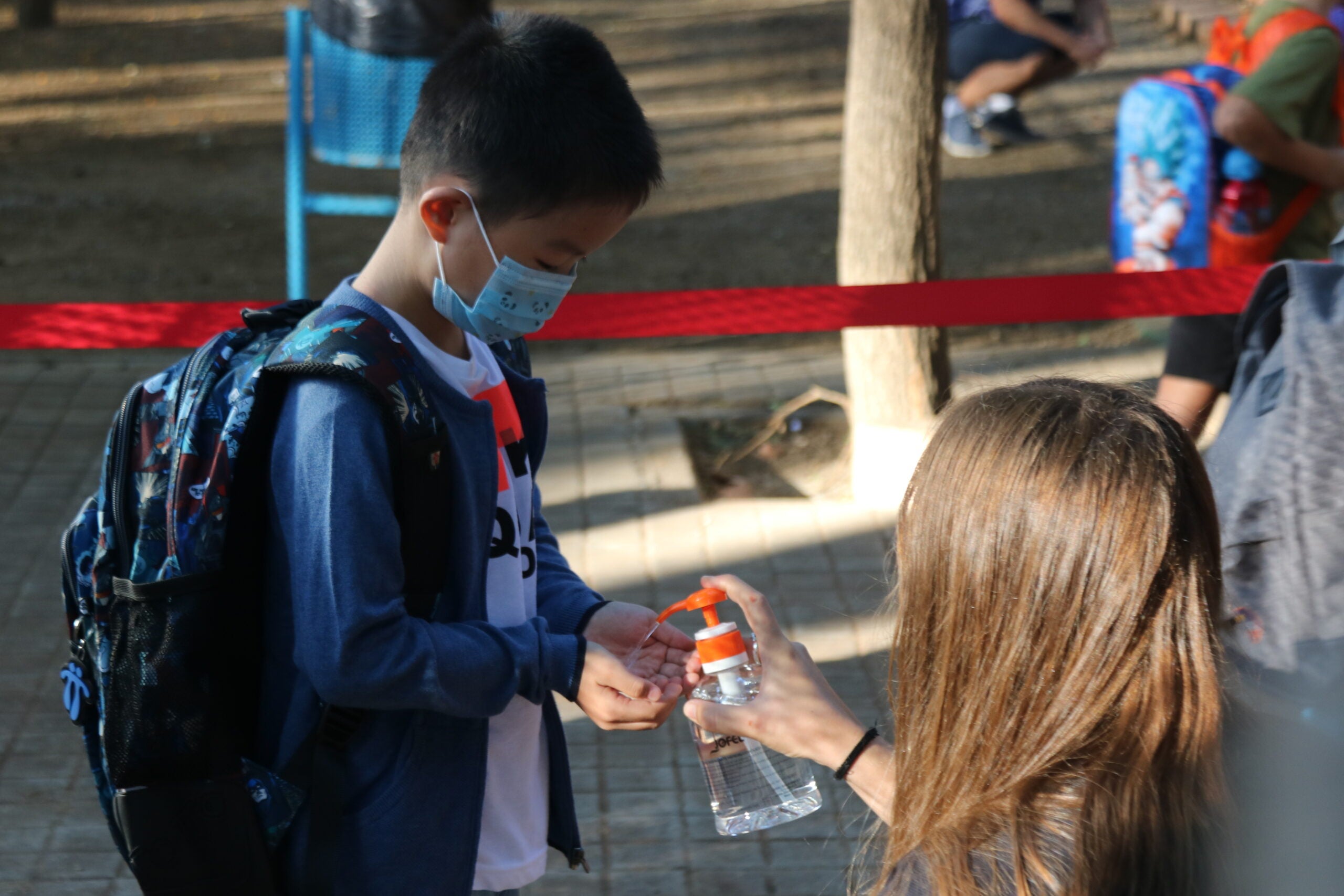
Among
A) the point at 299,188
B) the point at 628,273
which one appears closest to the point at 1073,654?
the point at 299,188

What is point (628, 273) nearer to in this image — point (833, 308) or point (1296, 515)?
point (833, 308)

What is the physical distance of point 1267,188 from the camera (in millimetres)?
4176

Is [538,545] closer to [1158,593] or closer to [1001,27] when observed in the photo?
[1158,593]

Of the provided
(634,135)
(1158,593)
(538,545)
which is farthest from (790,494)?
(1158,593)

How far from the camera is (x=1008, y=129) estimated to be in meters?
10.1

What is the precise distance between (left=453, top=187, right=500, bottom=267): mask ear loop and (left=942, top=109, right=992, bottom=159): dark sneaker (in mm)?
8652

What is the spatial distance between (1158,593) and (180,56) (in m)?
12.6

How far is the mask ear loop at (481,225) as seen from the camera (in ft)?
5.92

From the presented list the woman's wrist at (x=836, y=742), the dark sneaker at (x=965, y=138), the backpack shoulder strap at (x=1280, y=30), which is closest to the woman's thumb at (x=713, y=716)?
the woman's wrist at (x=836, y=742)

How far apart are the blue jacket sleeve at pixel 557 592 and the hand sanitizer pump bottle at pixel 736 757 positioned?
151 millimetres

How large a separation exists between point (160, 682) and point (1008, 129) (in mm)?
9343

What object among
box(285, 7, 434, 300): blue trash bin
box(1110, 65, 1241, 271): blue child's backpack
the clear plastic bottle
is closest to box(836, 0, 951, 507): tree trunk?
box(1110, 65, 1241, 271): blue child's backpack

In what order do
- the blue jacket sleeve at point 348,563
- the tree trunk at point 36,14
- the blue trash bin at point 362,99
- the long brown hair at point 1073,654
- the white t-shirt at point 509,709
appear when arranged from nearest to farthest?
the long brown hair at point 1073,654 → the blue jacket sleeve at point 348,563 → the white t-shirt at point 509,709 → the blue trash bin at point 362,99 → the tree trunk at point 36,14

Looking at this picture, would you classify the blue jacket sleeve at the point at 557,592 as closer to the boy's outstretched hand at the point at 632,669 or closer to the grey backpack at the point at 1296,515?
the boy's outstretched hand at the point at 632,669
